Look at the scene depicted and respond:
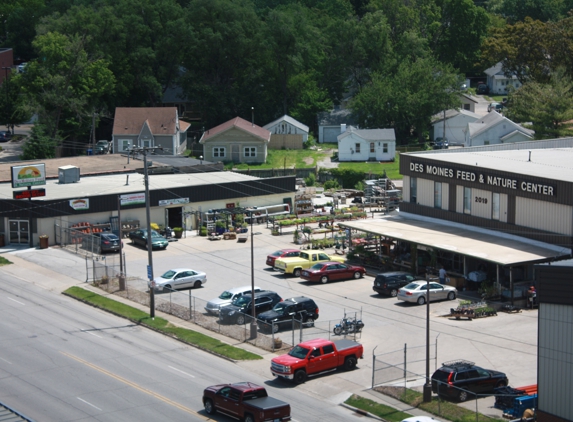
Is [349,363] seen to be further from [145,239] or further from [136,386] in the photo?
[145,239]

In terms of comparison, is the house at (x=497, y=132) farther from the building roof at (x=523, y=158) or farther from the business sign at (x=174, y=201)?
the business sign at (x=174, y=201)

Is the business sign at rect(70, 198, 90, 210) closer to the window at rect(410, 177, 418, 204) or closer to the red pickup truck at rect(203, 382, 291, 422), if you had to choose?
the window at rect(410, 177, 418, 204)

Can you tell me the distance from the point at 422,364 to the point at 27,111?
254 feet

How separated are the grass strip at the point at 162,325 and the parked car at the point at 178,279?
3231mm

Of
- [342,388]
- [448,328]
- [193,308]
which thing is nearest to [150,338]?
[193,308]

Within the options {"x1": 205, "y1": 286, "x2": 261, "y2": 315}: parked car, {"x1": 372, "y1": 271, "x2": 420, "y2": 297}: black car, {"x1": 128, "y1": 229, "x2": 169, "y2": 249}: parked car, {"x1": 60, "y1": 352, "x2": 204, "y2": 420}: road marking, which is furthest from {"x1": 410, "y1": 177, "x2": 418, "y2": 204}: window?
{"x1": 60, "y1": 352, "x2": 204, "y2": 420}: road marking

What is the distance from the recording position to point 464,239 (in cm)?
6003

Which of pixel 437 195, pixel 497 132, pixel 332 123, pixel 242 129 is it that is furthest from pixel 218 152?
pixel 437 195

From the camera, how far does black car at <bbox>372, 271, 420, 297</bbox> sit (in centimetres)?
5659

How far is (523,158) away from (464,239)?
36.4 feet

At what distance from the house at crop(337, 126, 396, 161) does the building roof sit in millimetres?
35238

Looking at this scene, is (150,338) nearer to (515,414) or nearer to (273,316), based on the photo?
(273,316)

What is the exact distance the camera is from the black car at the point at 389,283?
56.6 meters

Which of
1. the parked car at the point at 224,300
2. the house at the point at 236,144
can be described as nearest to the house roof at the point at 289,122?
the house at the point at 236,144
